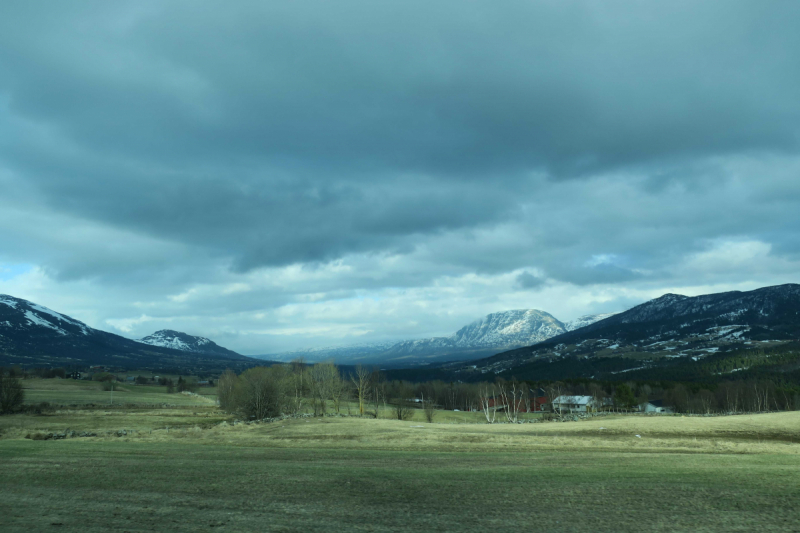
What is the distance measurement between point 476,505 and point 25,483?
2119 centimetres

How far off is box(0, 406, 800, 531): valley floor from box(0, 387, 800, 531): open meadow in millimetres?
77

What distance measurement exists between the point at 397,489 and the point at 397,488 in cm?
21

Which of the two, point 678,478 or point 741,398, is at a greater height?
point 678,478

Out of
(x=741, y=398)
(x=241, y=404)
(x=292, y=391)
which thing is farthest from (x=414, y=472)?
(x=741, y=398)

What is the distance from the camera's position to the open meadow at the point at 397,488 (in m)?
15.3

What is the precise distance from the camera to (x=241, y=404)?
278 feet

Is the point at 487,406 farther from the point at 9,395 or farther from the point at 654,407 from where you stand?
the point at 9,395

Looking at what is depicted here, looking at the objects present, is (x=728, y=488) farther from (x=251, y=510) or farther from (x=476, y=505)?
(x=251, y=510)

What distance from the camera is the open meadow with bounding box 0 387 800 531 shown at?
601 inches

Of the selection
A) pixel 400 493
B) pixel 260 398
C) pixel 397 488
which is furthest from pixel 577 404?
pixel 400 493

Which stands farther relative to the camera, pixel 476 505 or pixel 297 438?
pixel 297 438

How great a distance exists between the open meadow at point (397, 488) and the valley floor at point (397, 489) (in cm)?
8

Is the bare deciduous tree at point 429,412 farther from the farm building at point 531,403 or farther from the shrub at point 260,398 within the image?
the farm building at point 531,403

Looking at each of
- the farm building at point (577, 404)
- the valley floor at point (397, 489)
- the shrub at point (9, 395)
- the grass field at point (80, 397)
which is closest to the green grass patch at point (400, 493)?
the valley floor at point (397, 489)
